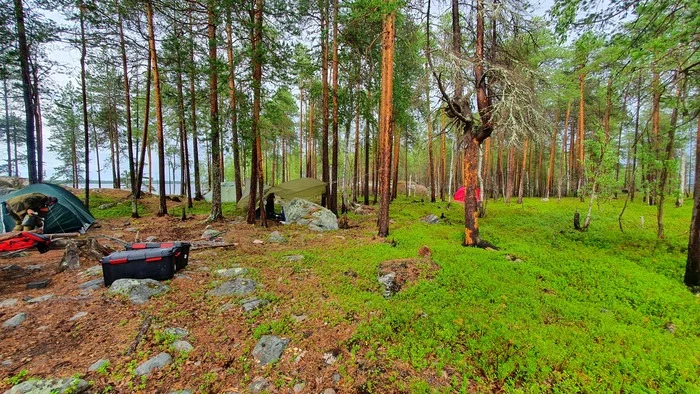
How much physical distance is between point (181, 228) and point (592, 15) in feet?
40.0

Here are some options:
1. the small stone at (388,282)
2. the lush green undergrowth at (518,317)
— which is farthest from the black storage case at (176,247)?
the small stone at (388,282)

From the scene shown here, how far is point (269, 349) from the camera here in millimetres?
3000

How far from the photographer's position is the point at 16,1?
847cm

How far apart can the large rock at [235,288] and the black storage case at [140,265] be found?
1.03m

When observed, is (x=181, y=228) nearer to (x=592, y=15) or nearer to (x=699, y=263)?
(x=592, y=15)

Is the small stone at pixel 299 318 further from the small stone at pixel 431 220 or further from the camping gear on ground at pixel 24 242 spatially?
the small stone at pixel 431 220

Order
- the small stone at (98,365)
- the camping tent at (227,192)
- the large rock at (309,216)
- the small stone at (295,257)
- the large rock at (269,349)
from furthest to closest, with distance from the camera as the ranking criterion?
the camping tent at (227,192) → the large rock at (309,216) → the small stone at (295,257) → the large rock at (269,349) → the small stone at (98,365)

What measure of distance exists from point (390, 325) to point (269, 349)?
1538 mm

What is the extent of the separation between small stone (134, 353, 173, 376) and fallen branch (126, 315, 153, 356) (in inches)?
13.2

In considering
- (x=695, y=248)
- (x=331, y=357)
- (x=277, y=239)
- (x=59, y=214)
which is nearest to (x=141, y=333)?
(x=331, y=357)

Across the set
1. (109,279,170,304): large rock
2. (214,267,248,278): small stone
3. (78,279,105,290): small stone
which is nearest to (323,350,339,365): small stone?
(214,267,248,278): small stone

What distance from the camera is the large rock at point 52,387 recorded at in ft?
7.35

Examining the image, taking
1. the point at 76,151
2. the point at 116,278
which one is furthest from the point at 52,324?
the point at 76,151

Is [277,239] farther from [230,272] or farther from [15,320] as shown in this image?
[15,320]
